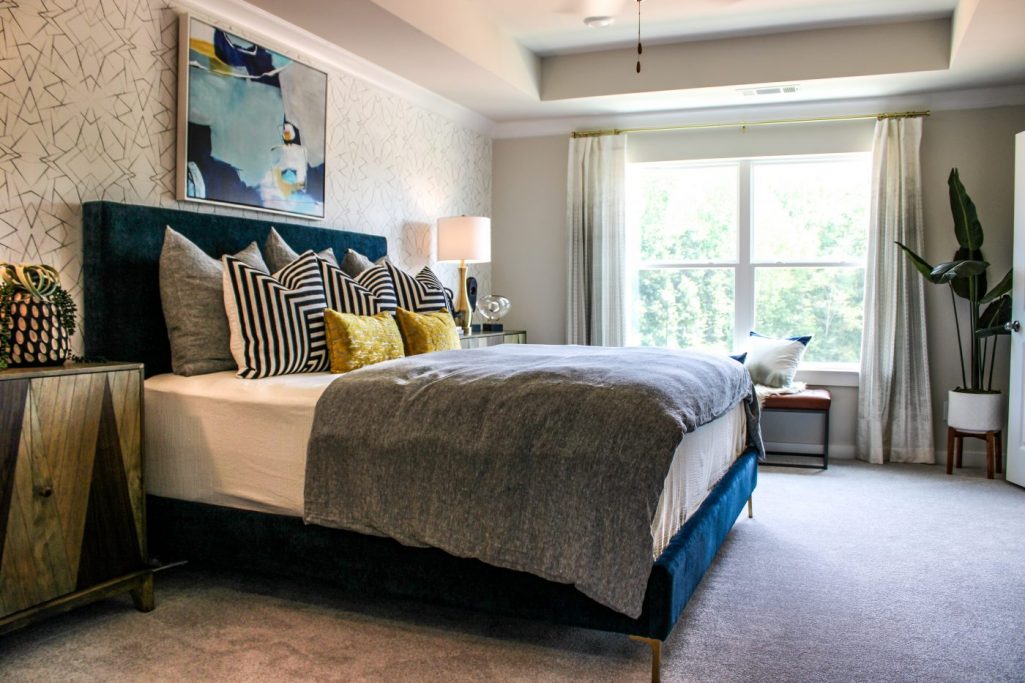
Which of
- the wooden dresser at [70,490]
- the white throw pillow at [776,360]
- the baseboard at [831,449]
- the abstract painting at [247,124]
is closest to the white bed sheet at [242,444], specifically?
the wooden dresser at [70,490]

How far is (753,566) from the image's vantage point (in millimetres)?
3113

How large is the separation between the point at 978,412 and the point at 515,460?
12.1 ft

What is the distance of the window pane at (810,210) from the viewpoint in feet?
18.1

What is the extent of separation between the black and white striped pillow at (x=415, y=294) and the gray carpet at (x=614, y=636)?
148 cm

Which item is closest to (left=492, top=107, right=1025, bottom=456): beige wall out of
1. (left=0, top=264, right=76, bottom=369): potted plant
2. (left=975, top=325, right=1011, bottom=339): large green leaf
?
(left=975, top=325, right=1011, bottom=339): large green leaf

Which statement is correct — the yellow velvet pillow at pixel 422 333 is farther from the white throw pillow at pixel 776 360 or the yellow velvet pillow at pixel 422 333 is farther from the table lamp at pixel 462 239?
the white throw pillow at pixel 776 360

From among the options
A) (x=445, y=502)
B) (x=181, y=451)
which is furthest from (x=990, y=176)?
(x=181, y=451)

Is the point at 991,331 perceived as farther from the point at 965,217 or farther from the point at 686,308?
the point at 686,308

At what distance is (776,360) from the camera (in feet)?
17.3

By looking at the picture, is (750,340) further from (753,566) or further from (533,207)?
(753,566)

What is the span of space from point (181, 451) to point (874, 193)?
451 cm

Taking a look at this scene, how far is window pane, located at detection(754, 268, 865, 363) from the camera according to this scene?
18.2 ft

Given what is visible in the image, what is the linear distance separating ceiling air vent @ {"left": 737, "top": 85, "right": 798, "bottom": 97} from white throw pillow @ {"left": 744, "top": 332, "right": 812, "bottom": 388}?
1596 mm

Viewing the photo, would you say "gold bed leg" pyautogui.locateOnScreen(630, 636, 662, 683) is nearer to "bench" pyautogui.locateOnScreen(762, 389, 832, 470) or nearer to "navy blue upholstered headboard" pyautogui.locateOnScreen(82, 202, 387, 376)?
"navy blue upholstered headboard" pyautogui.locateOnScreen(82, 202, 387, 376)
